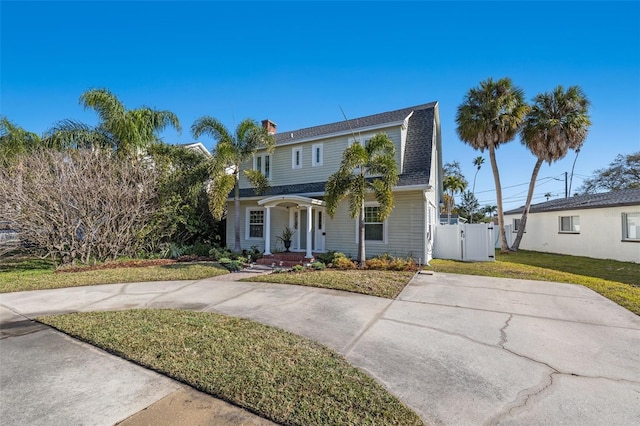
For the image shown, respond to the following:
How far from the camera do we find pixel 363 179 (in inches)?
385

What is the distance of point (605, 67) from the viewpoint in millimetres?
10328

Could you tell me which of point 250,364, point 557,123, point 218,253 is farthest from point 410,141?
point 250,364

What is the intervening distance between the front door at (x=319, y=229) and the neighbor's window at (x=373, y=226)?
6.24ft

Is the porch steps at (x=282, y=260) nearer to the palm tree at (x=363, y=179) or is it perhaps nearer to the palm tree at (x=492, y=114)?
the palm tree at (x=363, y=179)

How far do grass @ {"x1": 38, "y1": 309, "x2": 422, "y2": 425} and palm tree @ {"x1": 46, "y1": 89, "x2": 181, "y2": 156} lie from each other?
10.3 metres

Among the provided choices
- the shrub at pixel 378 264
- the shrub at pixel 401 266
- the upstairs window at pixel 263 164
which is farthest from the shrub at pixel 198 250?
the shrub at pixel 401 266

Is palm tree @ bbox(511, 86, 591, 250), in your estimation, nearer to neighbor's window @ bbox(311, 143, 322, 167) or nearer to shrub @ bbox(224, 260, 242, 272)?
neighbor's window @ bbox(311, 143, 322, 167)

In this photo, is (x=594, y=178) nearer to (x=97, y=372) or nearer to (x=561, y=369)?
(x=561, y=369)

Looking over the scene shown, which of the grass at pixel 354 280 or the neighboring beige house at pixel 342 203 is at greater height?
the neighboring beige house at pixel 342 203

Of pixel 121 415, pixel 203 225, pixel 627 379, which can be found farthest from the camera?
pixel 203 225

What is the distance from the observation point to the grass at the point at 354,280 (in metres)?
7.24

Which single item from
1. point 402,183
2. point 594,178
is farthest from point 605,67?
point 594,178

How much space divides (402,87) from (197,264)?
38.2ft

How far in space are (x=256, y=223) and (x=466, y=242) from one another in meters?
9.70
